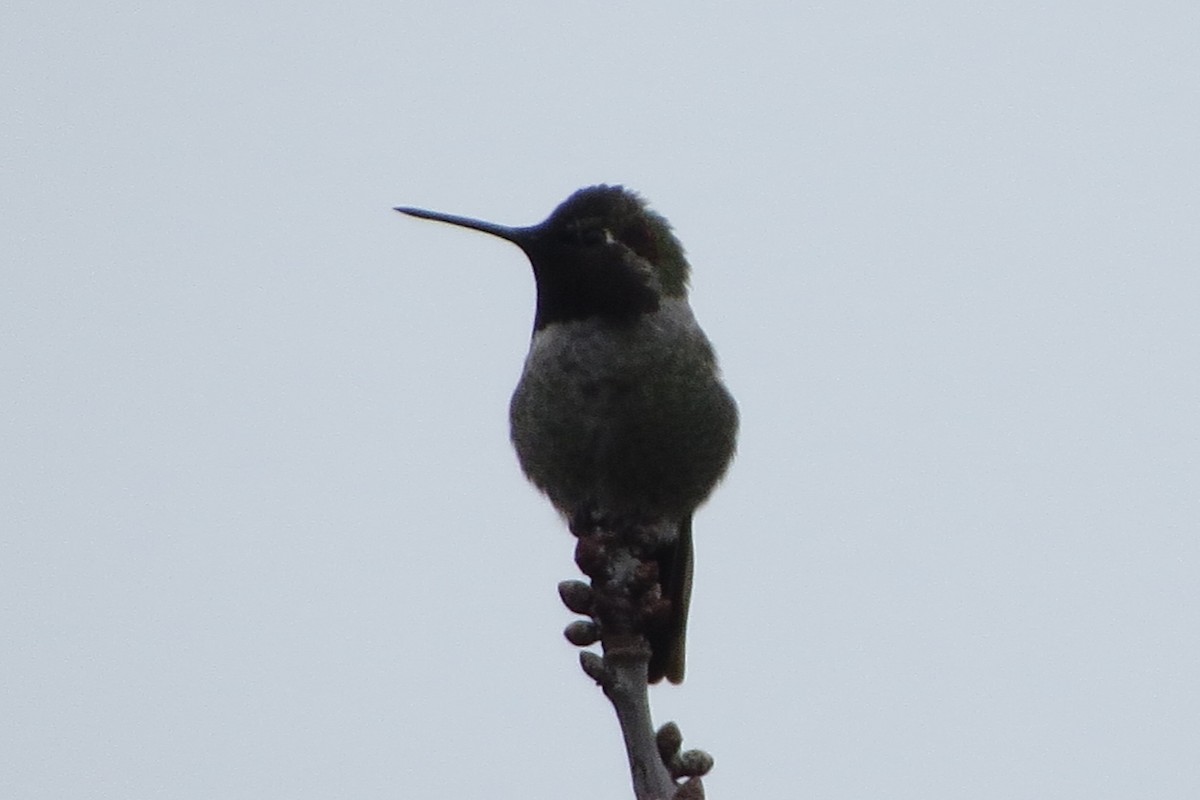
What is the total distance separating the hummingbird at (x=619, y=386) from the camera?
19.3 ft

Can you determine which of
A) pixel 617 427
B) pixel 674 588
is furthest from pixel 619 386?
pixel 674 588

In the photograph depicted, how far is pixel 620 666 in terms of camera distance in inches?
147

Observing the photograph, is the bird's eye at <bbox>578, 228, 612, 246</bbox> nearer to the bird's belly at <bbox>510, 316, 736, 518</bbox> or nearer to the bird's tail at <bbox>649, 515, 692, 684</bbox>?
the bird's belly at <bbox>510, 316, 736, 518</bbox>

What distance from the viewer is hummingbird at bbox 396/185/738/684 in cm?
588

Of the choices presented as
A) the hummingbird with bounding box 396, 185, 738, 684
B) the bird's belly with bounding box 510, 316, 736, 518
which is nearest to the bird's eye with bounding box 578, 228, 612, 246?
the hummingbird with bounding box 396, 185, 738, 684

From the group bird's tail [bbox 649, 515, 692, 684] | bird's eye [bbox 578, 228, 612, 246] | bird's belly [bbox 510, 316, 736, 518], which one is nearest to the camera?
bird's belly [bbox 510, 316, 736, 518]

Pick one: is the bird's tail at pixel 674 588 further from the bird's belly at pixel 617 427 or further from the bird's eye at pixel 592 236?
the bird's eye at pixel 592 236

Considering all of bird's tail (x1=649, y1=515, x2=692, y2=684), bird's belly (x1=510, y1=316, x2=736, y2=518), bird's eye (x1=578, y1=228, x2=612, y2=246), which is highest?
bird's eye (x1=578, y1=228, x2=612, y2=246)

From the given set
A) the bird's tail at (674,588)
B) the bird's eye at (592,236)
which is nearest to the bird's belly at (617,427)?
the bird's tail at (674,588)

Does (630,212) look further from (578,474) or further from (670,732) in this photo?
(670,732)

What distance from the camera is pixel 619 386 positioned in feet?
19.4

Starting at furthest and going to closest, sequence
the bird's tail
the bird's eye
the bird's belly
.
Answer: the bird's tail, the bird's eye, the bird's belly

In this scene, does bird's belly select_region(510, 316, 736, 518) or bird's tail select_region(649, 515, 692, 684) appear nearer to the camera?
bird's belly select_region(510, 316, 736, 518)

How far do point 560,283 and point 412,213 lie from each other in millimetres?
634
